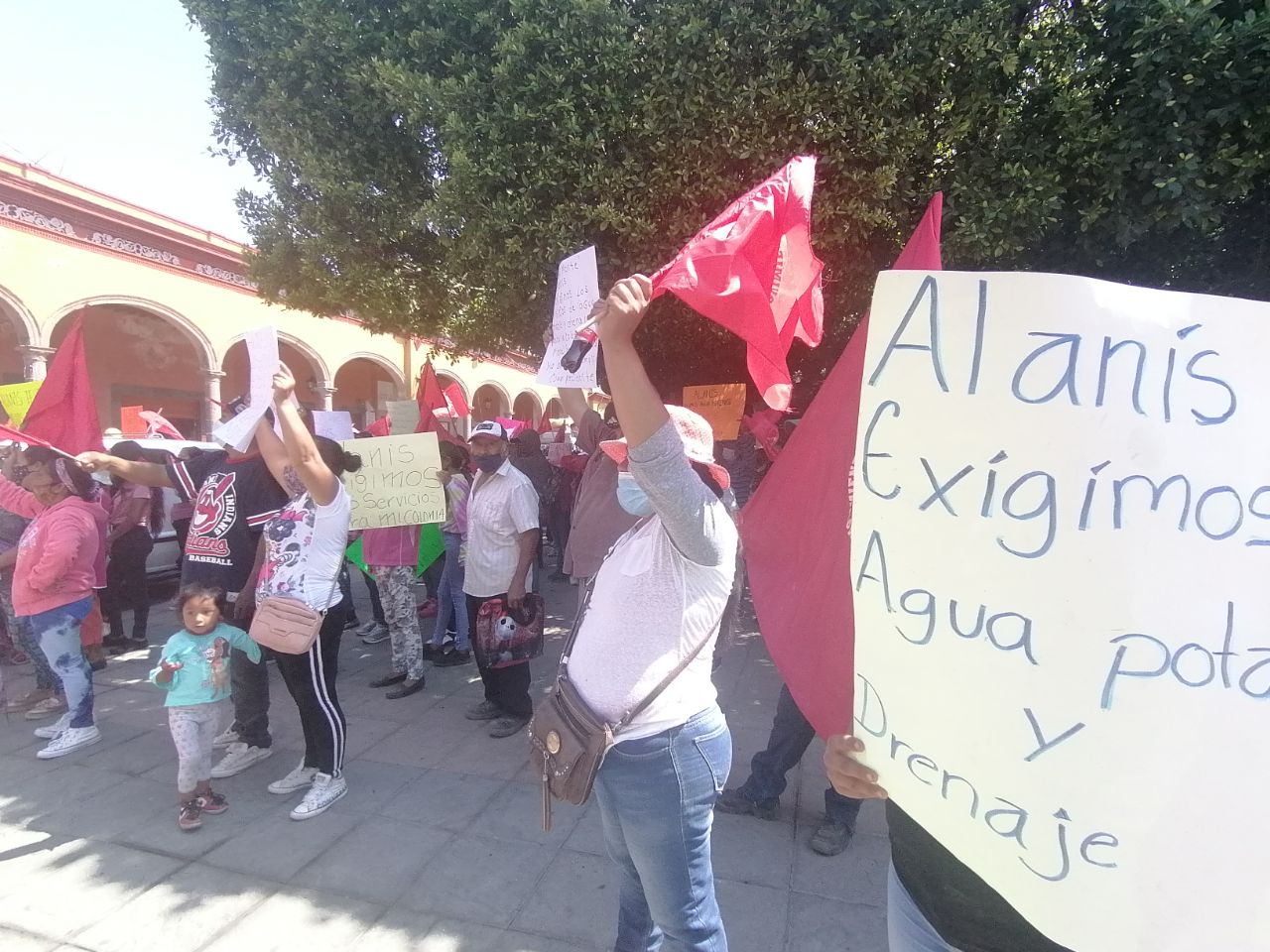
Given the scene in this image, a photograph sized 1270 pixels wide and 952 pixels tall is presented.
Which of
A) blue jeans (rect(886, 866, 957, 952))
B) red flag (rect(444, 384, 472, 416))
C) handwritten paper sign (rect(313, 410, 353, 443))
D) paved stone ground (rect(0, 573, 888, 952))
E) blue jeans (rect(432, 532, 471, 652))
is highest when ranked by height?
red flag (rect(444, 384, 472, 416))

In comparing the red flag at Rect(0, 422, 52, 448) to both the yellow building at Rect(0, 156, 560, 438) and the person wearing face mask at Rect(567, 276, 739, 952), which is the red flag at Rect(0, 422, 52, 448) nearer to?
the person wearing face mask at Rect(567, 276, 739, 952)

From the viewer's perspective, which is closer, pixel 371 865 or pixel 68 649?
pixel 371 865

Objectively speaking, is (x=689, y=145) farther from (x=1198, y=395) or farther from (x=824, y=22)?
(x=1198, y=395)

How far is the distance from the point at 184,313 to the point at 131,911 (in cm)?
1517

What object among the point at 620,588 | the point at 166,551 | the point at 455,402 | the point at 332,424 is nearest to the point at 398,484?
the point at 332,424

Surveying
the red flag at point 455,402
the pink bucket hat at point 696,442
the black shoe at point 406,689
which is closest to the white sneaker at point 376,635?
the black shoe at point 406,689

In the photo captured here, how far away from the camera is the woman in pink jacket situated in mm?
3854

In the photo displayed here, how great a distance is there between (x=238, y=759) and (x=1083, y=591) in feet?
13.8

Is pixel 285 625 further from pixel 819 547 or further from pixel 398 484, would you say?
pixel 819 547

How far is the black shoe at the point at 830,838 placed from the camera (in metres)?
3.03

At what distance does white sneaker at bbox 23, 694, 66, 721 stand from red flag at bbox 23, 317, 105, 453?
6.51ft

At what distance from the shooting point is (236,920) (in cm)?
264

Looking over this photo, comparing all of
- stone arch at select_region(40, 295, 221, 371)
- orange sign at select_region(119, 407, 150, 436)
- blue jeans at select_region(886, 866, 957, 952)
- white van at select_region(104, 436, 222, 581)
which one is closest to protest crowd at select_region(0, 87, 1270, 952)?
blue jeans at select_region(886, 866, 957, 952)

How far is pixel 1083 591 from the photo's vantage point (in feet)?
3.18
